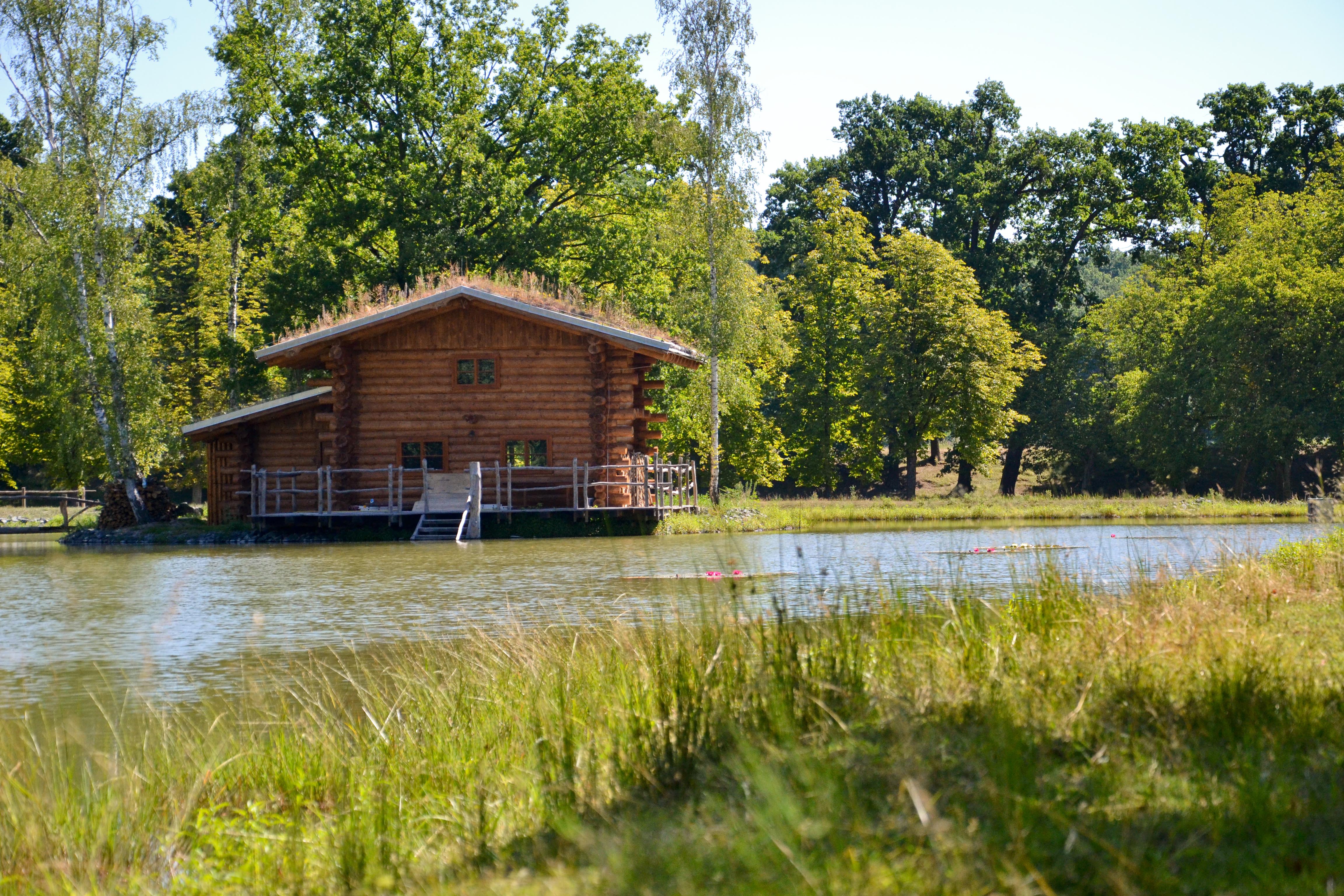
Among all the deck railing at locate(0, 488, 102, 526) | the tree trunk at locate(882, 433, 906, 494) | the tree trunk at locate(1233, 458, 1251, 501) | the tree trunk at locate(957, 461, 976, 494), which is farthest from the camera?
the tree trunk at locate(882, 433, 906, 494)

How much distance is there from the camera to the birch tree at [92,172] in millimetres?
32875

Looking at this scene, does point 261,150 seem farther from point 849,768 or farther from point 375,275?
point 849,768

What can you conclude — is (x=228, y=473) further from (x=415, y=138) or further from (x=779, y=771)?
(x=779, y=771)

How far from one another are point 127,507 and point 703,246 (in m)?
17.6

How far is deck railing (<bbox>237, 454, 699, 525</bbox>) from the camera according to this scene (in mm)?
29109

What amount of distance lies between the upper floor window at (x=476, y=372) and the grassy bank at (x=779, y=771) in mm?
22847

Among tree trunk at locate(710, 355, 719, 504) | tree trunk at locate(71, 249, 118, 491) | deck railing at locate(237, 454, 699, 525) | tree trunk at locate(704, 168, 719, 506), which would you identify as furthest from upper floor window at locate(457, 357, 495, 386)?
tree trunk at locate(71, 249, 118, 491)

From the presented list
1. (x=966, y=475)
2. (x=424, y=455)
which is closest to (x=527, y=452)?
(x=424, y=455)

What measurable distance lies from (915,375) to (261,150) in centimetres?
2432

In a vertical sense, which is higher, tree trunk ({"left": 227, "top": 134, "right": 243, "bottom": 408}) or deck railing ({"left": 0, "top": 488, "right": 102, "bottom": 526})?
tree trunk ({"left": 227, "top": 134, "right": 243, "bottom": 408})

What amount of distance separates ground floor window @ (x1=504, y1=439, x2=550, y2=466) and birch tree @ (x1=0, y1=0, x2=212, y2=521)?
35.7 feet

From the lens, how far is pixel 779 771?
423 cm

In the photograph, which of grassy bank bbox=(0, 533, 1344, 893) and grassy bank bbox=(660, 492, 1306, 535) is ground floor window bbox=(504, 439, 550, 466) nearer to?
grassy bank bbox=(660, 492, 1306, 535)

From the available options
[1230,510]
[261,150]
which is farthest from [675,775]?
[261,150]
